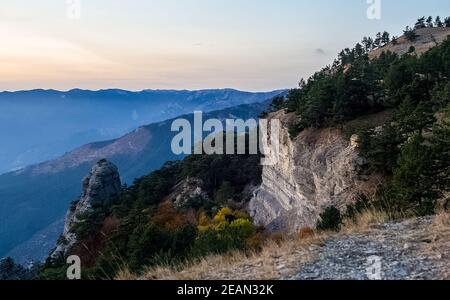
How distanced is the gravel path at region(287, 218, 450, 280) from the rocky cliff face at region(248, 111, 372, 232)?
1972 centimetres

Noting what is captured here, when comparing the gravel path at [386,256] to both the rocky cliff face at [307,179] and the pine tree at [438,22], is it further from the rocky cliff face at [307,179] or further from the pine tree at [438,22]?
the pine tree at [438,22]

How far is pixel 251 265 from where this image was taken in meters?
8.47

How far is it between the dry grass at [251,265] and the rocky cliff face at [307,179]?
66.4 ft

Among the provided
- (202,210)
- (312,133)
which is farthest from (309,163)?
(202,210)

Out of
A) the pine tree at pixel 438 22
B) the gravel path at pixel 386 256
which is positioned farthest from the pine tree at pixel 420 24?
the gravel path at pixel 386 256

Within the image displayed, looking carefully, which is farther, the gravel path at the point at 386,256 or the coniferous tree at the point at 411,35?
the coniferous tree at the point at 411,35

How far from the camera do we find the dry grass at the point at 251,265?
7.88 meters

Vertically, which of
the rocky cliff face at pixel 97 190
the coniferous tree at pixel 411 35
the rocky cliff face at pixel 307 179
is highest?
the coniferous tree at pixel 411 35

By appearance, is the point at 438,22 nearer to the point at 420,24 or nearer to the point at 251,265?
the point at 420,24

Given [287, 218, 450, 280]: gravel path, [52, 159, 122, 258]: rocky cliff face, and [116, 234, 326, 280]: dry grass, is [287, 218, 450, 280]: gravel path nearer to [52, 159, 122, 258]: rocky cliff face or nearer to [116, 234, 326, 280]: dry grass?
[116, 234, 326, 280]: dry grass

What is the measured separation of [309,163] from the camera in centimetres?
3847

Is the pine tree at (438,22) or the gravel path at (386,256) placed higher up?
the pine tree at (438,22)
